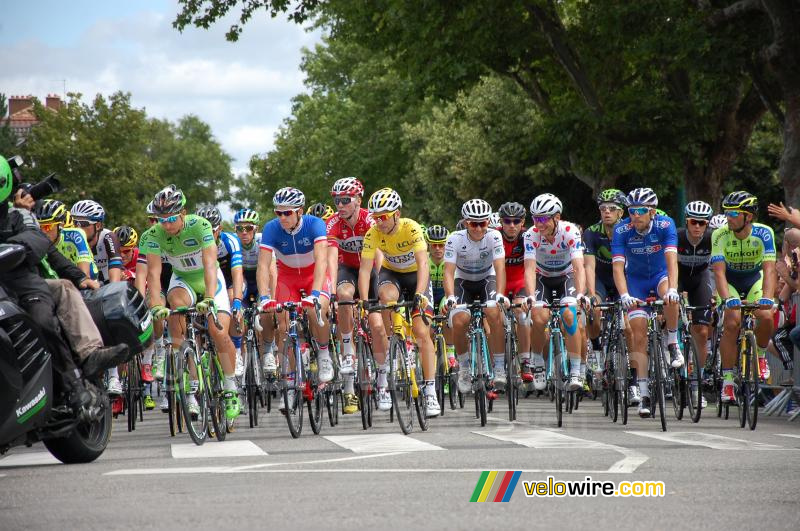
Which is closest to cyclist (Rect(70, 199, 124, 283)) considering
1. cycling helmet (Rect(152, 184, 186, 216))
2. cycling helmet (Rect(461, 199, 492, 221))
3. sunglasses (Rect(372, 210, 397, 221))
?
cycling helmet (Rect(152, 184, 186, 216))

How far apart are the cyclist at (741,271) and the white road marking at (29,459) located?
6.96 metres

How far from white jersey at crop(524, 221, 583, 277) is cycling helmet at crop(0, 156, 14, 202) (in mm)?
7206

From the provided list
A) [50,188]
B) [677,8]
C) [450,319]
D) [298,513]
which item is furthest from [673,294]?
[677,8]

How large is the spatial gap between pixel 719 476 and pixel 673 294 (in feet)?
17.1

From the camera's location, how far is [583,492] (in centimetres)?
804

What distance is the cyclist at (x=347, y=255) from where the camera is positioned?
14.3 m

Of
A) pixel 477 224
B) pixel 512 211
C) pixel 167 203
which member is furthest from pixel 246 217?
pixel 167 203

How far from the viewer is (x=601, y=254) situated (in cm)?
1709

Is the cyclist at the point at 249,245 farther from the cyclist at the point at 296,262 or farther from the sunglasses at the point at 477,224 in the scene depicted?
the sunglasses at the point at 477,224

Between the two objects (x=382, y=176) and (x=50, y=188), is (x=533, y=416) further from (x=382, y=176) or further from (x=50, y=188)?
(x=382, y=176)

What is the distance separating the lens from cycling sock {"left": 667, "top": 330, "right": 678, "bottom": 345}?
14.3 m

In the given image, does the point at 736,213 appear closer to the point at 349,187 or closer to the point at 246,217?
the point at 349,187

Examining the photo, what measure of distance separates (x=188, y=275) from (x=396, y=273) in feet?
7.30

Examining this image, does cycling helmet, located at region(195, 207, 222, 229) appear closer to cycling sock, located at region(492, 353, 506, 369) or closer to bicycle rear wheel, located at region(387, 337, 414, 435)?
cycling sock, located at region(492, 353, 506, 369)
